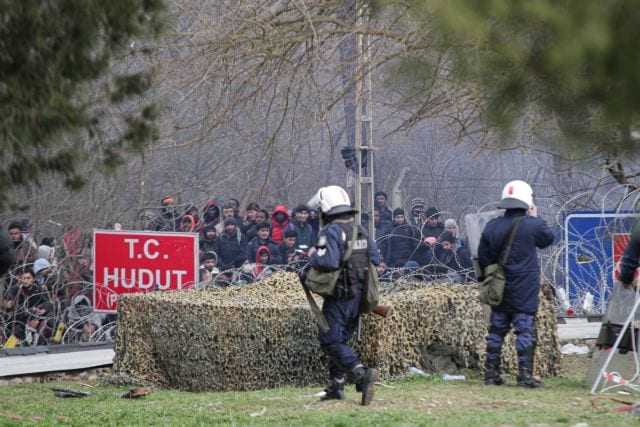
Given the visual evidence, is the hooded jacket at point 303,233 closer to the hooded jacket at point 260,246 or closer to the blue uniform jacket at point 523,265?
the hooded jacket at point 260,246

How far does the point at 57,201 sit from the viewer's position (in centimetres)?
1409

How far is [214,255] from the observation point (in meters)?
12.9

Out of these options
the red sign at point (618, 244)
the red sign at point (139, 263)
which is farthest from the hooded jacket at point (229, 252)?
the red sign at point (618, 244)

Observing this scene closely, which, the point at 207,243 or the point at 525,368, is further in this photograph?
the point at 207,243

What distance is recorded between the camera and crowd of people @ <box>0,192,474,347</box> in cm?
1140

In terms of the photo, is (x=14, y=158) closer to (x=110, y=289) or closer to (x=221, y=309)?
(x=221, y=309)

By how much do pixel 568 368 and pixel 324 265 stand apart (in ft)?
13.5

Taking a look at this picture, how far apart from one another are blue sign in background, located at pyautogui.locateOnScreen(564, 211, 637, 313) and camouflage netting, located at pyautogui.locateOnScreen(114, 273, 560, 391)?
2195 millimetres

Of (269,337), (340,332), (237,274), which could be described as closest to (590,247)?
(237,274)

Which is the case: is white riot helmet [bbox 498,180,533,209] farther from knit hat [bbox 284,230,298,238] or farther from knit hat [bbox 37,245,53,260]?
knit hat [bbox 37,245,53,260]

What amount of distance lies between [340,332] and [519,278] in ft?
5.83

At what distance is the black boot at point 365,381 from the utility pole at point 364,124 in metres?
4.60

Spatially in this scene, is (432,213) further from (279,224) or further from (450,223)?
(279,224)

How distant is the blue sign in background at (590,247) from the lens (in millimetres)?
12125
